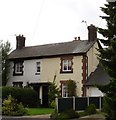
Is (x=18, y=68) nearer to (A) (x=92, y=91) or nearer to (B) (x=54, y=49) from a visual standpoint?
(B) (x=54, y=49)

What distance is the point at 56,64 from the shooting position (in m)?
43.9

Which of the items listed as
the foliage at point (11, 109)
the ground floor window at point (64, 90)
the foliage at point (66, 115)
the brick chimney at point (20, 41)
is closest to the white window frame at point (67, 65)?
the ground floor window at point (64, 90)

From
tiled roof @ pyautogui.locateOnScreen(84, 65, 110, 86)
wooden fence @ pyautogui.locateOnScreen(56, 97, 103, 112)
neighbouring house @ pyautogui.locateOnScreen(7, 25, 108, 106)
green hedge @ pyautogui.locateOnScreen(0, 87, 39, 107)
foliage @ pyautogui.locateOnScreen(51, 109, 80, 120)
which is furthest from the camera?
neighbouring house @ pyautogui.locateOnScreen(7, 25, 108, 106)

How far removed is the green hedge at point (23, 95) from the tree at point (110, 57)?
58.0 feet

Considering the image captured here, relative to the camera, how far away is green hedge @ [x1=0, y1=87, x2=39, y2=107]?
3766cm

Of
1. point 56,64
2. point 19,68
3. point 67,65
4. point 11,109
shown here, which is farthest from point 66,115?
point 19,68

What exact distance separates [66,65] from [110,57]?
22.0m

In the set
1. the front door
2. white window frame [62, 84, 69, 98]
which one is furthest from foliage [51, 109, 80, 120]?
the front door

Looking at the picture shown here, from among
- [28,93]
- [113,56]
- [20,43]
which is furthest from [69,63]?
[113,56]

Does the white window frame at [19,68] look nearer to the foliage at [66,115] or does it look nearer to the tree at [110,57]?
the foliage at [66,115]

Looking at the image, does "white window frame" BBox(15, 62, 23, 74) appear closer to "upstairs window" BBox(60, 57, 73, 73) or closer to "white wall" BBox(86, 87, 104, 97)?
"upstairs window" BBox(60, 57, 73, 73)

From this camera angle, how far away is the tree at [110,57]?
65.8 feet

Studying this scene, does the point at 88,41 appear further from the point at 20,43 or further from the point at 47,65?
the point at 20,43

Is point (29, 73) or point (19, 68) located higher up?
point (19, 68)
